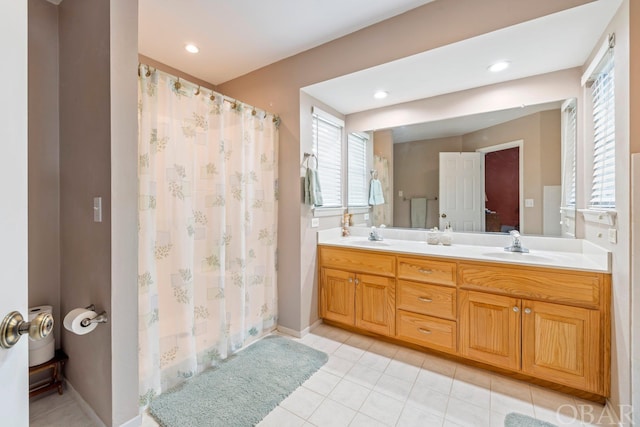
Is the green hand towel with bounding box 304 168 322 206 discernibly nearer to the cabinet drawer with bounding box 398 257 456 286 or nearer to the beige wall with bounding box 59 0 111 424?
the cabinet drawer with bounding box 398 257 456 286

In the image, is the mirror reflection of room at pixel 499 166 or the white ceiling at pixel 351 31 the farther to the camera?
the mirror reflection of room at pixel 499 166

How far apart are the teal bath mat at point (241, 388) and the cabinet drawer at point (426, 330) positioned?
714 millimetres

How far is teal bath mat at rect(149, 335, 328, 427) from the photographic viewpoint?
1609 mm

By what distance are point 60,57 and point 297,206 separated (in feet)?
6.44

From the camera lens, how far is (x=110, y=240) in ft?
4.62

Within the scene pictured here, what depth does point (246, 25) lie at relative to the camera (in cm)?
216

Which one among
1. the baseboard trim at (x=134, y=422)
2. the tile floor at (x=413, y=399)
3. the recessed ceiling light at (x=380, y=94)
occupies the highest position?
the recessed ceiling light at (x=380, y=94)

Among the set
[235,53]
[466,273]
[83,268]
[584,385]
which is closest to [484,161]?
[466,273]

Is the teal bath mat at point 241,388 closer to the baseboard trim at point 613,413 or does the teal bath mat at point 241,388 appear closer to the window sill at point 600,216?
the baseboard trim at point 613,413

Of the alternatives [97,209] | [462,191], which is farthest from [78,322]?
[462,191]

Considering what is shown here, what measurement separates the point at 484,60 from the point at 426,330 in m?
2.14

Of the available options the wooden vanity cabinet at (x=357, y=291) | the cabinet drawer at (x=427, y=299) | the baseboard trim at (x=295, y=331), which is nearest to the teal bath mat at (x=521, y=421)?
the cabinet drawer at (x=427, y=299)

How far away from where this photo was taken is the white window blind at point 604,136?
167cm

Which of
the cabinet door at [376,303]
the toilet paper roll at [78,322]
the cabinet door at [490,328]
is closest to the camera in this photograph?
the toilet paper roll at [78,322]
